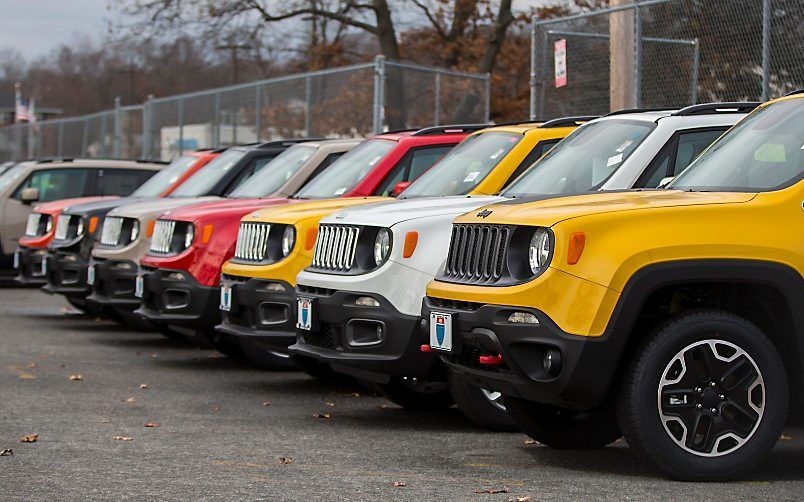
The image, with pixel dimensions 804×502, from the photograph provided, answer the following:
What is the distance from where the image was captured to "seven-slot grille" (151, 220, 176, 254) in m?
12.0

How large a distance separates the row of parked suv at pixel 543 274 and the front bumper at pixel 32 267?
3.30 metres

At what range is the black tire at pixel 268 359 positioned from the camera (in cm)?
1165

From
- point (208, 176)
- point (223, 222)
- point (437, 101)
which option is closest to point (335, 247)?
point (223, 222)

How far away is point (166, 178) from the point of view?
1666 centimetres

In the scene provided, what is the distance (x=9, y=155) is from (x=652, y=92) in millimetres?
41774

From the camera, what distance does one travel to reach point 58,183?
20000 millimetres

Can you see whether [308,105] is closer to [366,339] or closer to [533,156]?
[533,156]

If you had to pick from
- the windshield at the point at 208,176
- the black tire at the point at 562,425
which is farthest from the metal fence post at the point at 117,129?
the black tire at the point at 562,425

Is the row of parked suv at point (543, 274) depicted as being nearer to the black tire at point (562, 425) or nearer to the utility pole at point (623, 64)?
the black tire at point (562, 425)

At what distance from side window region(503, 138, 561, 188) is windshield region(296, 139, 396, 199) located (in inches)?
72.7

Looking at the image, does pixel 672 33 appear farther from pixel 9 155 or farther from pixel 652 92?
Answer: pixel 9 155

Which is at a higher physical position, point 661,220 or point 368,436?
point 661,220

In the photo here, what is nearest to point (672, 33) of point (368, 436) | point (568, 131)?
point (568, 131)

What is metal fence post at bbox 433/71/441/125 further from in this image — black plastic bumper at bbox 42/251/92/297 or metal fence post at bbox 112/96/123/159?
metal fence post at bbox 112/96/123/159
